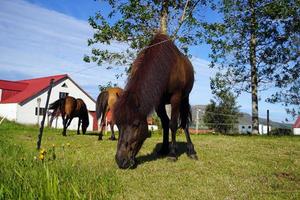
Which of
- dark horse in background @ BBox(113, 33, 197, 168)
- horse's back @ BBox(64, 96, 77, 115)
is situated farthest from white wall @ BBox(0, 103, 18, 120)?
dark horse in background @ BBox(113, 33, 197, 168)

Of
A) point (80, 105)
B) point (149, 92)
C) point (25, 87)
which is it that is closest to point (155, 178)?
point (149, 92)

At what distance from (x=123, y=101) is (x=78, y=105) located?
12445mm

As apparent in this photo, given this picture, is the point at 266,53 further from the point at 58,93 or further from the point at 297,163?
the point at 58,93

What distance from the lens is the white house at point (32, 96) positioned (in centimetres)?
4388

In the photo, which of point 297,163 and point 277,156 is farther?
point 277,156

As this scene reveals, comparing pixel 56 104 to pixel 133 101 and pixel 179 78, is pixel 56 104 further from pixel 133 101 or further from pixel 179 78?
pixel 133 101

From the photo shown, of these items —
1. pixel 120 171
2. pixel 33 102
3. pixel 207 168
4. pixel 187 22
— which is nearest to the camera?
pixel 120 171

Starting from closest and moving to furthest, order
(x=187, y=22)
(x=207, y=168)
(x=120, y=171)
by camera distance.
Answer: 1. (x=120, y=171)
2. (x=207, y=168)
3. (x=187, y=22)

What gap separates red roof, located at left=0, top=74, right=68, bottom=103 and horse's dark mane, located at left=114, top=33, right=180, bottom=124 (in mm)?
40487

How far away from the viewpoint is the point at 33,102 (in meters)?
44.6

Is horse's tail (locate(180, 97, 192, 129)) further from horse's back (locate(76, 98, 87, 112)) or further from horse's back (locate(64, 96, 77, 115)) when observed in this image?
horse's back (locate(76, 98, 87, 112))

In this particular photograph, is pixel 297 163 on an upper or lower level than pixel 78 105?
lower

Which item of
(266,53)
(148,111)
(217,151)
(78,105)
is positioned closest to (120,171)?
(148,111)

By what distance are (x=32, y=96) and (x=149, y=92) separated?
41.4m
